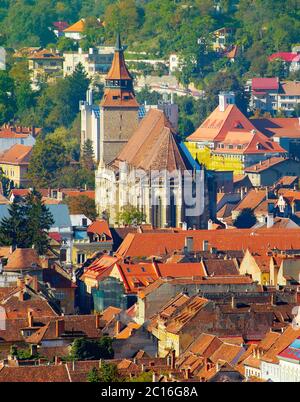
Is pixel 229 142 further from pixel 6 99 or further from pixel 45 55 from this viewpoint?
pixel 45 55

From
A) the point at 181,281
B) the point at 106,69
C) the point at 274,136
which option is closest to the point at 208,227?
the point at 181,281

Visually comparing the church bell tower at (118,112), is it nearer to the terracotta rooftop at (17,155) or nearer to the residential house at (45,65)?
the terracotta rooftop at (17,155)

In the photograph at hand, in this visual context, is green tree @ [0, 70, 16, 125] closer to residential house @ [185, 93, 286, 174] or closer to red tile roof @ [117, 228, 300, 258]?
residential house @ [185, 93, 286, 174]

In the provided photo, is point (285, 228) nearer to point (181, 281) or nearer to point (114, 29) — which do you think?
point (181, 281)

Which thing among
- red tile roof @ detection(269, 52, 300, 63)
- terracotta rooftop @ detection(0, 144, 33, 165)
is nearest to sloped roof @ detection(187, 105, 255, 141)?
terracotta rooftop @ detection(0, 144, 33, 165)

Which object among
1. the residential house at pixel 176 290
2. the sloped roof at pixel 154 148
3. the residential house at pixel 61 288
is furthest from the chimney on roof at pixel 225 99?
the residential house at pixel 176 290

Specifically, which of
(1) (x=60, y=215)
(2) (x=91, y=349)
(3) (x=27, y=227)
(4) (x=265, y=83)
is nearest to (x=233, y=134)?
(4) (x=265, y=83)
